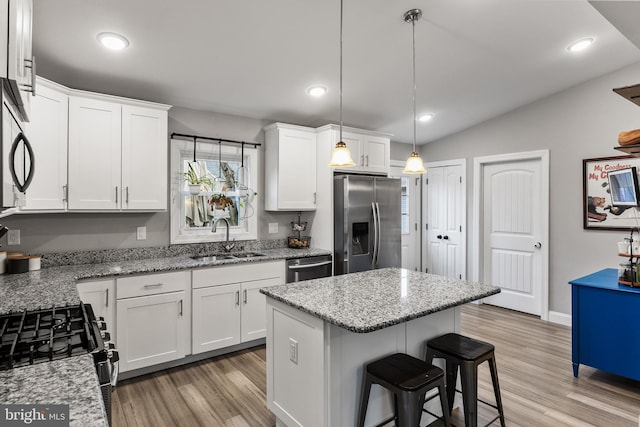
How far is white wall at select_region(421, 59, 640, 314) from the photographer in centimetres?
384

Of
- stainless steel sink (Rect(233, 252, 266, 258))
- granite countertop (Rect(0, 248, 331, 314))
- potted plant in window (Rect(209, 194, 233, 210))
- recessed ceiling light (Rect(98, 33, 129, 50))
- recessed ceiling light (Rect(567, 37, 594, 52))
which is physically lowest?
granite countertop (Rect(0, 248, 331, 314))

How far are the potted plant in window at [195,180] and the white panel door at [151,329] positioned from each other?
1.07m

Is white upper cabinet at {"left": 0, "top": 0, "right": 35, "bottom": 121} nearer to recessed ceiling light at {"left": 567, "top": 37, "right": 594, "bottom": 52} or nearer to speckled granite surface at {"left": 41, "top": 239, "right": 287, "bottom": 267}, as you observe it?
speckled granite surface at {"left": 41, "top": 239, "right": 287, "bottom": 267}

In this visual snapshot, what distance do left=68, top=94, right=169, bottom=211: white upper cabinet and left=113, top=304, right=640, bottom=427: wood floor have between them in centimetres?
148

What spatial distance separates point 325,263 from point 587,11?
3.12 m

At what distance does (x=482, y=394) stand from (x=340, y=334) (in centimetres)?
156

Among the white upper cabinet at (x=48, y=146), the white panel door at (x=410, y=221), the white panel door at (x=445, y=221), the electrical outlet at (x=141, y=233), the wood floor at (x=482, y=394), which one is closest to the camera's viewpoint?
the wood floor at (x=482, y=394)

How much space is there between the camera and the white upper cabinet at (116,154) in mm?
2814

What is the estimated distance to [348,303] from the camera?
A: 6.25ft

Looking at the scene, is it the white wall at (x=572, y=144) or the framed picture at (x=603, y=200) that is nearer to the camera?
the framed picture at (x=603, y=200)

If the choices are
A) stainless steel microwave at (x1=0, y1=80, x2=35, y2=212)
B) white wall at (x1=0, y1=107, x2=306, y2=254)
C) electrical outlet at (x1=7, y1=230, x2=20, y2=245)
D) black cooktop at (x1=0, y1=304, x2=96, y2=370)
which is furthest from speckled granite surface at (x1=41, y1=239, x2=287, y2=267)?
stainless steel microwave at (x1=0, y1=80, x2=35, y2=212)

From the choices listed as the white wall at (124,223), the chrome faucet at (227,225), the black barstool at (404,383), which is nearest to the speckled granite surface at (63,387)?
the black barstool at (404,383)

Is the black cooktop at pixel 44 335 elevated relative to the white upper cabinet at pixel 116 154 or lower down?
lower down

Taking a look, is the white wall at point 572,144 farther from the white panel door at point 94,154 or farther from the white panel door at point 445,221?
the white panel door at point 94,154
